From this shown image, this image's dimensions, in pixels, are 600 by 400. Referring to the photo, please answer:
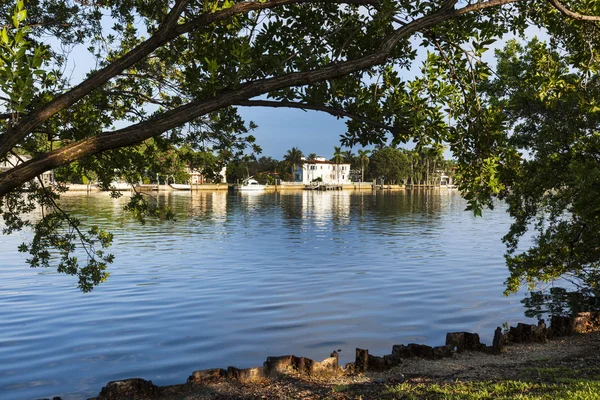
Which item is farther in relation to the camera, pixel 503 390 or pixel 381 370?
pixel 381 370

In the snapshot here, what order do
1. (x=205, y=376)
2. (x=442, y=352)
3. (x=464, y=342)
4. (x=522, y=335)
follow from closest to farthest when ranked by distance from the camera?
(x=205, y=376), (x=442, y=352), (x=464, y=342), (x=522, y=335)

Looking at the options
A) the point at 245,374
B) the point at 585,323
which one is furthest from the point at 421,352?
the point at 585,323

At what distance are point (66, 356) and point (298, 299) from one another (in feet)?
33.9

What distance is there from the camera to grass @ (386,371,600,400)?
25.8 ft

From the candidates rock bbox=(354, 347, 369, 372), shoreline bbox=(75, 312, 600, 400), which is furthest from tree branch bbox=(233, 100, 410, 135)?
rock bbox=(354, 347, 369, 372)

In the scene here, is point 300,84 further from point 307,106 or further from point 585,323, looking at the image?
point 585,323

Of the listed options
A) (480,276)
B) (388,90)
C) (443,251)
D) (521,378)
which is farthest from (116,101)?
(443,251)

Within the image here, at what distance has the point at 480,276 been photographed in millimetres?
28484

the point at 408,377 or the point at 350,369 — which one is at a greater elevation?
the point at 408,377

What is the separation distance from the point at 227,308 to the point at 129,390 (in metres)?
11.9

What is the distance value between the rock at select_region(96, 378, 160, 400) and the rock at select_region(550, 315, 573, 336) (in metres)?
10.8

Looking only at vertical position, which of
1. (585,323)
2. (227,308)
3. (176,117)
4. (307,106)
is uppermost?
(307,106)

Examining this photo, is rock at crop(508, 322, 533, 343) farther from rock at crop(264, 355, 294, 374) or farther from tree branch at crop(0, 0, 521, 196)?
tree branch at crop(0, 0, 521, 196)

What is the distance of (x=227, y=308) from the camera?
842 inches
